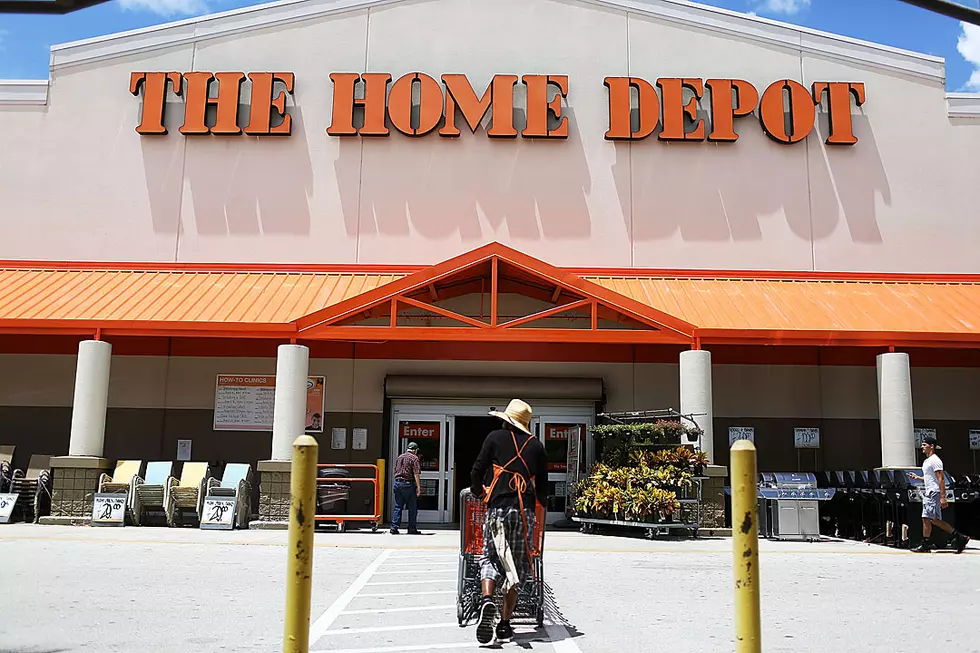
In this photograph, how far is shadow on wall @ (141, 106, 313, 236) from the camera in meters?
21.0

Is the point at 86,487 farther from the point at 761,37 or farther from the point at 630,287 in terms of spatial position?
the point at 761,37

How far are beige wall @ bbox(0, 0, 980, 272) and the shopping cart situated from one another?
43.8ft

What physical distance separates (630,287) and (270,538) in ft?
29.6

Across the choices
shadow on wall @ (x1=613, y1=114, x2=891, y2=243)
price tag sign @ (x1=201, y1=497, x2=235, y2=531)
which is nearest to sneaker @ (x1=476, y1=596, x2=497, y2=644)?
price tag sign @ (x1=201, y1=497, x2=235, y2=531)

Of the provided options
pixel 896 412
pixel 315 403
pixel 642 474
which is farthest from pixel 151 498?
pixel 896 412

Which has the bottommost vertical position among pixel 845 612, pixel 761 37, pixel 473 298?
pixel 845 612

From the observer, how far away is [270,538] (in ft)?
49.0

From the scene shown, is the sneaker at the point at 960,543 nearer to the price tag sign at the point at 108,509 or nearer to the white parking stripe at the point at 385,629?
the white parking stripe at the point at 385,629

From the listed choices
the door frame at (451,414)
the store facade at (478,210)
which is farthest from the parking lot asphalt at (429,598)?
the store facade at (478,210)

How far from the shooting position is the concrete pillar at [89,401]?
16.9 meters

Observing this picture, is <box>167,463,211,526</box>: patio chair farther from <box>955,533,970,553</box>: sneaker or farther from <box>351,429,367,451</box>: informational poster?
<box>955,533,970,553</box>: sneaker

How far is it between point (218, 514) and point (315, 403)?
3831mm

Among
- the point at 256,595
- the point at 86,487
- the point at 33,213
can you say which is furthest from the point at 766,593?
the point at 33,213

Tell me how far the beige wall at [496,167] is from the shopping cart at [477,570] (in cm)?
1334
